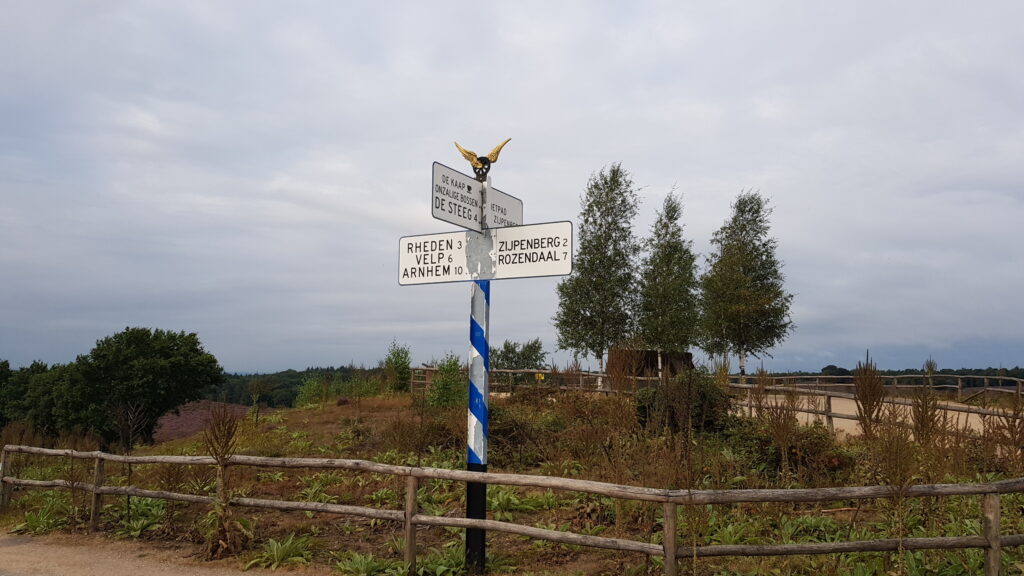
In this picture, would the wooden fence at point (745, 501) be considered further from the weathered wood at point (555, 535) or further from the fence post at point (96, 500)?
the fence post at point (96, 500)

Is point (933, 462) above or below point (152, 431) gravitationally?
above

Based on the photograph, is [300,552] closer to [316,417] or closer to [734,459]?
[734,459]

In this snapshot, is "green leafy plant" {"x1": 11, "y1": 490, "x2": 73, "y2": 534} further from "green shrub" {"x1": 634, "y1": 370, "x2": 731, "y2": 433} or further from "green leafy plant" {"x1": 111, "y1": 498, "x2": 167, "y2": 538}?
"green shrub" {"x1": 634, "y1": 370, "x2": 731, "y2": 433}

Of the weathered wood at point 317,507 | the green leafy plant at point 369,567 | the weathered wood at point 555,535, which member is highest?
the weathered wood at point 555,535

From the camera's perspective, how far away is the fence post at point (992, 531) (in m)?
5.18

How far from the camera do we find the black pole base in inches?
240

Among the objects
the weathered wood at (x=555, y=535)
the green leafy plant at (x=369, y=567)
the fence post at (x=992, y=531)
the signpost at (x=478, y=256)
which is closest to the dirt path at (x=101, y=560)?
the green leafy plant at (x=369, y=567)

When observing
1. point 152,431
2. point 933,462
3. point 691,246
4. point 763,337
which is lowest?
point 152,431

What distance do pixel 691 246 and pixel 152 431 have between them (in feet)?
89.6

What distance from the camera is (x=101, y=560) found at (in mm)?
7355

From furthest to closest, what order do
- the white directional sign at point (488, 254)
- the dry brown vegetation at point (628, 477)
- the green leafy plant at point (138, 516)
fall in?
1. the green leafy plant at point (138, 516)
2. the dry brown vegetation at point (628, 477)
3. the white directional sign at point (488, 254)

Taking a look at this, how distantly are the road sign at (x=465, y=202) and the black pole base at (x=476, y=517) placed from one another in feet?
7.47

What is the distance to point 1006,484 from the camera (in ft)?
17.1

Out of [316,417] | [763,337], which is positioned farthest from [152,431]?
[763,337]
